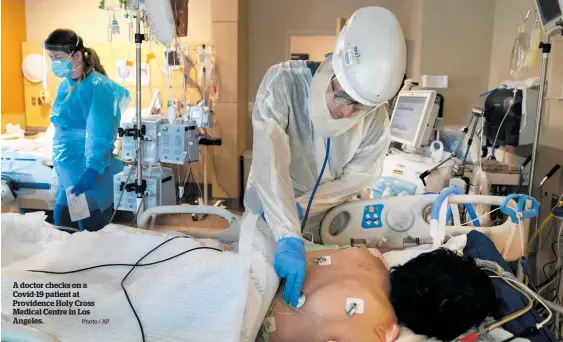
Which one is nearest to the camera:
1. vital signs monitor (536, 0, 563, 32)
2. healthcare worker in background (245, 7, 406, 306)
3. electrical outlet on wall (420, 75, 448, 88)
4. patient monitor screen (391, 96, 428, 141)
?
healthcare worker in background (245, 7, 406, 306)

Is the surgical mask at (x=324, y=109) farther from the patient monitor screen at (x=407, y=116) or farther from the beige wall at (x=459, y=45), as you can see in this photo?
the beige wall at (x=459, y=45)

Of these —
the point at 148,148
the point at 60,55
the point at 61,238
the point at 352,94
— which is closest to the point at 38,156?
the point at 148,148

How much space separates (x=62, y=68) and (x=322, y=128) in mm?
1846

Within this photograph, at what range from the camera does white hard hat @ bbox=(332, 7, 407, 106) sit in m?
1.50

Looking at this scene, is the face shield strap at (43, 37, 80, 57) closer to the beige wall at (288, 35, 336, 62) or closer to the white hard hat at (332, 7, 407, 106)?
the white hard hat at (332, 7, 407, 106)

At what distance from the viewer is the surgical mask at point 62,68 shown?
282 centimetres

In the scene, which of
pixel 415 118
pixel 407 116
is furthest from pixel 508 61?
pixel 415 118

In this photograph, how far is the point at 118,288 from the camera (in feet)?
4.27

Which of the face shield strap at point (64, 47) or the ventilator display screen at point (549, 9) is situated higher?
the ventilator display screen at point (549, 9)

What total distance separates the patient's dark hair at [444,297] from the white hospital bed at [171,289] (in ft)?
0.20

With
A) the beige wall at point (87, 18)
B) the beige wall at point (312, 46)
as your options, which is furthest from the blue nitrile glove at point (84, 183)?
the beige wall at point (312, 46)

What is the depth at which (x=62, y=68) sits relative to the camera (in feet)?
9.33

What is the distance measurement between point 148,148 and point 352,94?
7.45ft

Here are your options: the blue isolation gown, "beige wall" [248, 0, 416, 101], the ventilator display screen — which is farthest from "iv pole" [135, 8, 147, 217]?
"beige wall" [248, 0, 416, 101]
